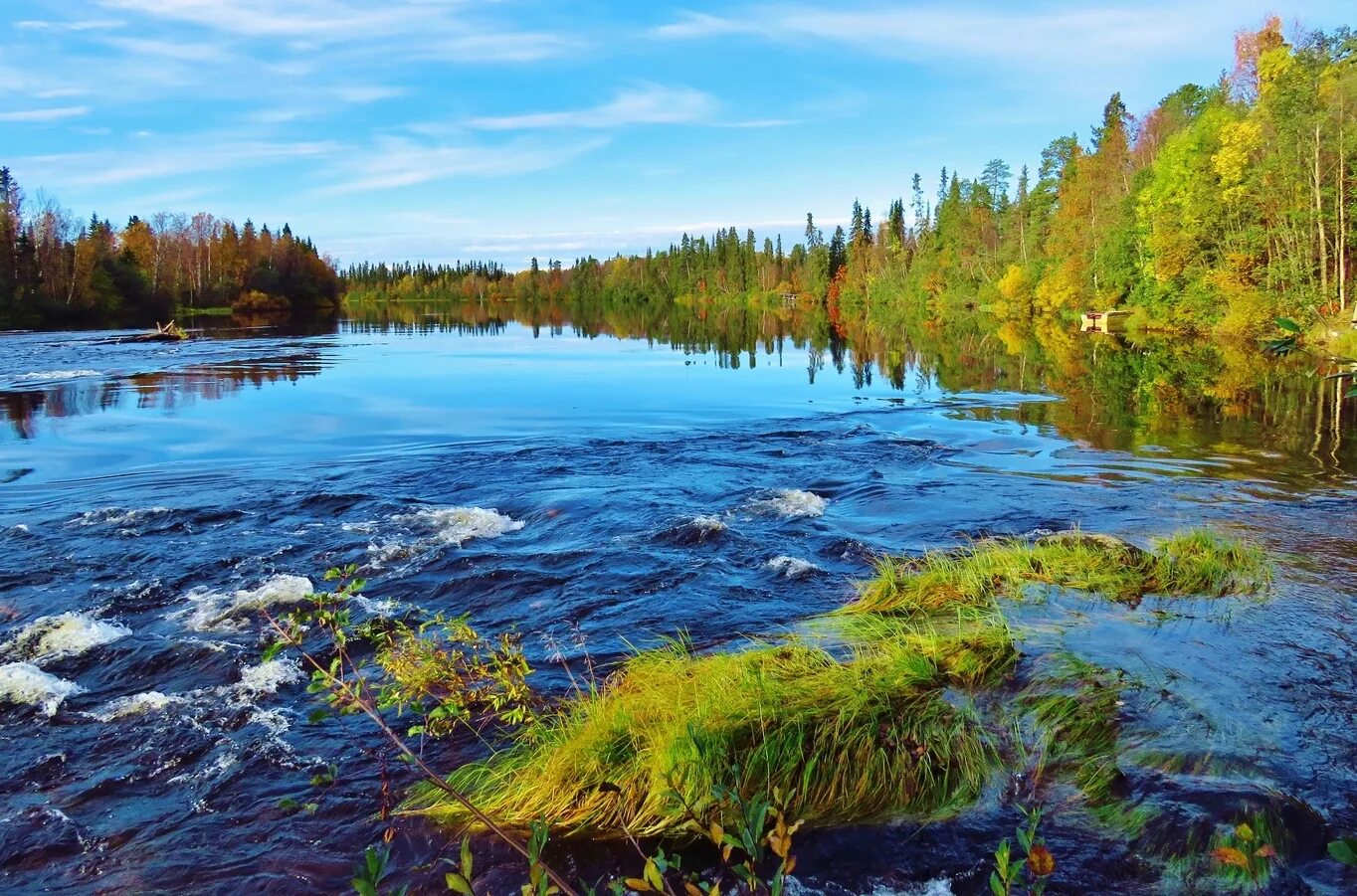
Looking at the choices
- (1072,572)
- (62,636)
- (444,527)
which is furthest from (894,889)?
(444,527)

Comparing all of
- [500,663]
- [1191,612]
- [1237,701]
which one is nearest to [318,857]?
[500,663]

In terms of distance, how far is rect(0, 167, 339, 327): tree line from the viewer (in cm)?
7206

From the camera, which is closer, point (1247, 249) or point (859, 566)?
point (859, 566)

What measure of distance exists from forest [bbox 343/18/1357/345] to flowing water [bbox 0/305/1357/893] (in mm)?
13689

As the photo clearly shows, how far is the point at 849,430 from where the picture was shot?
20.2 meters

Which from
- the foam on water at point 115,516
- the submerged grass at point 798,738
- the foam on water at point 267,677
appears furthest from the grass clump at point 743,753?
the foam on water at point 115,516

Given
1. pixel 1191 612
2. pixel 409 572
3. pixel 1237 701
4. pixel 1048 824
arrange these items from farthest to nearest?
pixel 409 572 → pixel 1191 612 → pixel 1237 701 → pixel 1048 824

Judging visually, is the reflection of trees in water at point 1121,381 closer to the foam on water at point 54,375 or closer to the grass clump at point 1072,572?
the grass clump at point 1072,572

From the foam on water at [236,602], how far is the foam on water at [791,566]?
4906 millimetres

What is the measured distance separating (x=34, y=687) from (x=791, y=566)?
7.04 m

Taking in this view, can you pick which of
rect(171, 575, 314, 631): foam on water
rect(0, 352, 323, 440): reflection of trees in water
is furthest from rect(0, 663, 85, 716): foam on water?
rect(0, 352, 323, 440): reflection of trees in water

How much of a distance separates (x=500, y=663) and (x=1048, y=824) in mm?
3317

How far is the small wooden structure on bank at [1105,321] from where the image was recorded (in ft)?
164

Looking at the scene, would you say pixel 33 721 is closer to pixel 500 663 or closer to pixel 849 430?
pixel 500 663
